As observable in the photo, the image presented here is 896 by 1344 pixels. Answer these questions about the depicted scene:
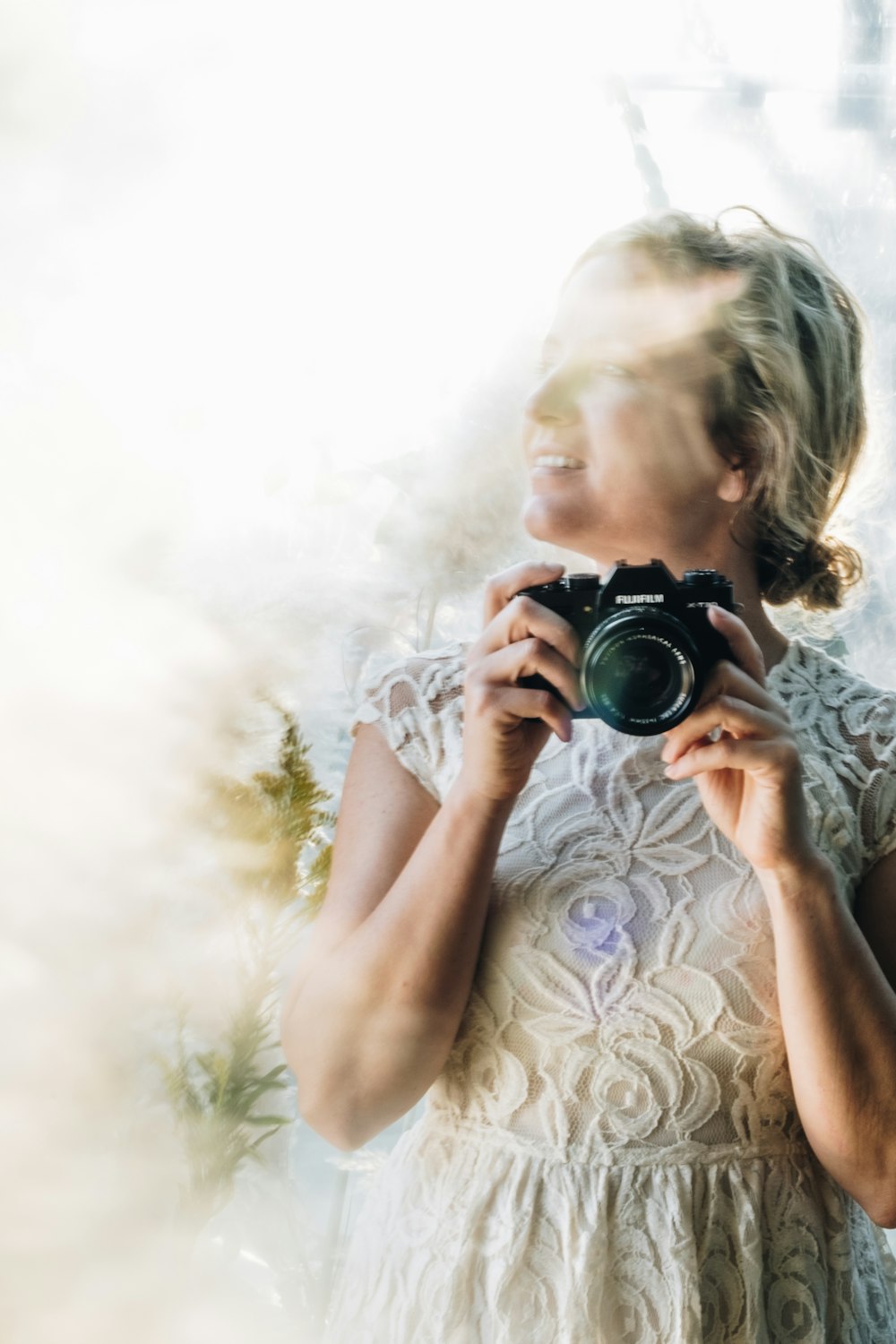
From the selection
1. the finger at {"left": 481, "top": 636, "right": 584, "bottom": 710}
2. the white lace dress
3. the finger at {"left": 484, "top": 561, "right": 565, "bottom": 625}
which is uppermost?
the finger at {"left": 484, "top": 561, "right": 565, "bottom": 625}

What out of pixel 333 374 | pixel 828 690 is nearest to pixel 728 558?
pixel 828 690

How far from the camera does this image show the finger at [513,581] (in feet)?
1.90

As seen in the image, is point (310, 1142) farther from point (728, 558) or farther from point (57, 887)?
point (728, 558)

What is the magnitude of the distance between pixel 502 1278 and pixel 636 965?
174 mm

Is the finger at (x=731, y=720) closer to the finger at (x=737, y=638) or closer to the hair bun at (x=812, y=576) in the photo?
the finger at (x=737, y=638)

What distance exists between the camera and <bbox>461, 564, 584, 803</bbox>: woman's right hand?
55 centimetres

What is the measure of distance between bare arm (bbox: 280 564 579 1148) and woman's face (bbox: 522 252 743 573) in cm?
12

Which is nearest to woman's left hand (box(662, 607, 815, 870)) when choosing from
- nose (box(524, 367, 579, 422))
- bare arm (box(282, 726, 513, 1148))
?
bare arm (box(282, 726, 513, 1148))

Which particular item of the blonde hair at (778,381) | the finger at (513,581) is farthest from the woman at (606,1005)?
the blonde hair at (778,381)

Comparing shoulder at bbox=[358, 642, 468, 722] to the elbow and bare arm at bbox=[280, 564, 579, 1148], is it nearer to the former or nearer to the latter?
bare arm at bbox=[280, 564, 579, 1148]

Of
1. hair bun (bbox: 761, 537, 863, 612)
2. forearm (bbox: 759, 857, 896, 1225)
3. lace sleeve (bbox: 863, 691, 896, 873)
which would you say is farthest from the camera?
hair bun (bbox: 761, 537, 863, 612)

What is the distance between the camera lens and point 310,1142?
1.07 metres

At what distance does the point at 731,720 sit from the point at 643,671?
0.17 feet

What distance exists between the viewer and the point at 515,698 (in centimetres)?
55
